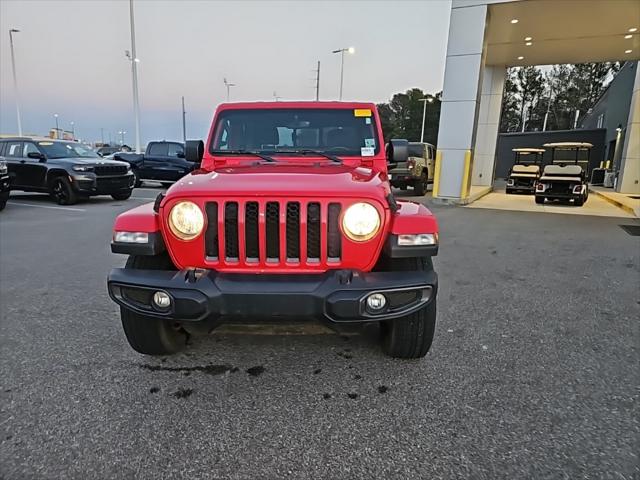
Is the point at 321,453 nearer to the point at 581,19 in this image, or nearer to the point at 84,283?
the point at 84,283

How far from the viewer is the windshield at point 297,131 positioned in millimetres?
3516

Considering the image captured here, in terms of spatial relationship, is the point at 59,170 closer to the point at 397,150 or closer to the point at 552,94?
the point at 397,150

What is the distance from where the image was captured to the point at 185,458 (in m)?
1.92

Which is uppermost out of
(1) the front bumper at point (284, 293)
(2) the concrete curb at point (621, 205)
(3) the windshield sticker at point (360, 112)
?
(3) the windshield sticker at point (360, 112)

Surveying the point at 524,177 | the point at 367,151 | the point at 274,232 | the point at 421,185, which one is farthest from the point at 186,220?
the point at 524,177

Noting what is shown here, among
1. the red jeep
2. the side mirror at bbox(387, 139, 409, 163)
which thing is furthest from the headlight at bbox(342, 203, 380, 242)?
the side mirror at bbox(387, 139, 409, 163)

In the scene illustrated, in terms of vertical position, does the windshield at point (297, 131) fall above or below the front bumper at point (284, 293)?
above

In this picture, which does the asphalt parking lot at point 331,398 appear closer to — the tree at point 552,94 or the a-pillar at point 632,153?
the a-pillar at point 632,153

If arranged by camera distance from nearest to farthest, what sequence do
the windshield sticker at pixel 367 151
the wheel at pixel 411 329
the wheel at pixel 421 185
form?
the wheel at pixel 411 329 → the windshield sticker at pixel 367 151 → the wheel at pixel 421 185

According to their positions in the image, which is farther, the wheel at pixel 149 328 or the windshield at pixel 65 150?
the windshield at pixel 65 150

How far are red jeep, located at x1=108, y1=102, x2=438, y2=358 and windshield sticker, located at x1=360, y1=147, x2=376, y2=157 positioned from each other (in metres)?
0.86

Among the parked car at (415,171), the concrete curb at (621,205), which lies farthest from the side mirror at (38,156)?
the concrete curb at (621,205)

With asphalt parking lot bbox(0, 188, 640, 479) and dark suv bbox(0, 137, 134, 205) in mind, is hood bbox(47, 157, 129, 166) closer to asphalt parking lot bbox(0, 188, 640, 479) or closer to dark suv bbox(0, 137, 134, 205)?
dark suv bbox(0, 137, 134, 205)

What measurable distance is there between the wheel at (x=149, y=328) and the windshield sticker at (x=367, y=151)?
1800 millimetres
